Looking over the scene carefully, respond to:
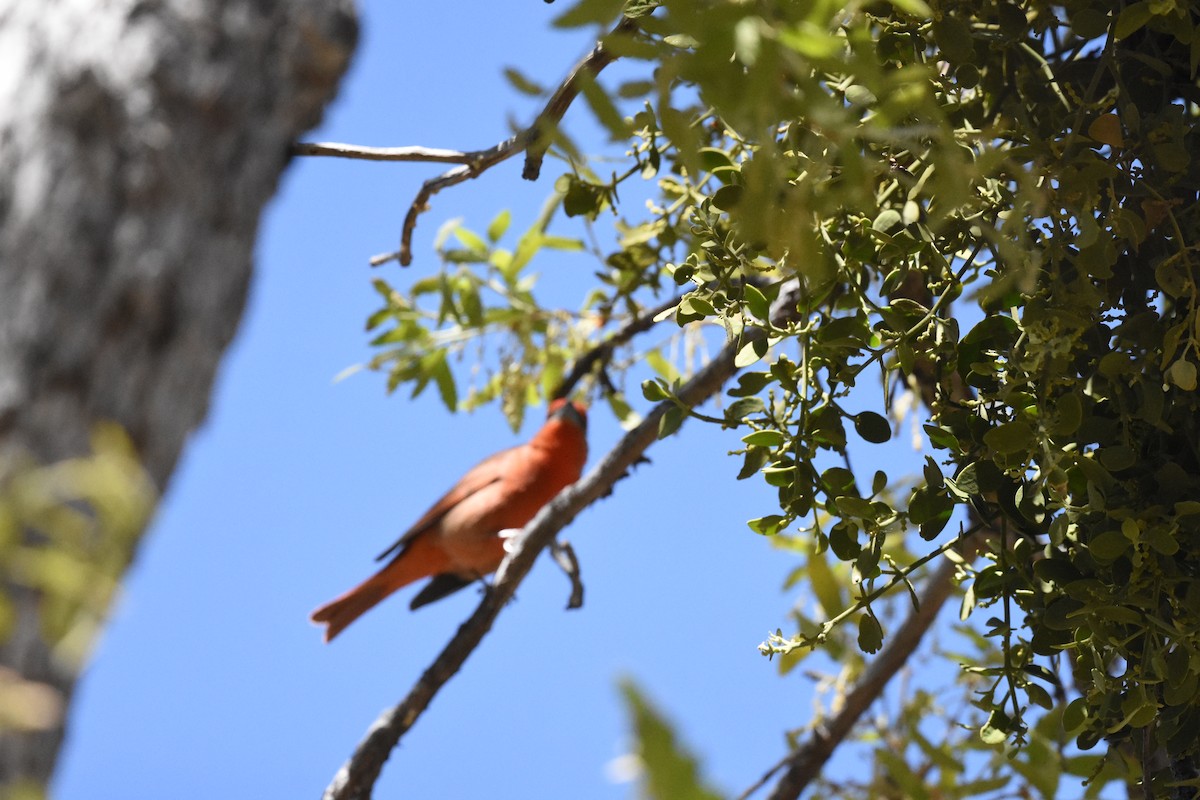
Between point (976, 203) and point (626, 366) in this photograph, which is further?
point (626, 366)

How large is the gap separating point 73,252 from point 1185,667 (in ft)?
2.31

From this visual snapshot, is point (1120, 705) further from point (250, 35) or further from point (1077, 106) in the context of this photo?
point (250, 35)

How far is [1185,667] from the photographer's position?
2.50ft

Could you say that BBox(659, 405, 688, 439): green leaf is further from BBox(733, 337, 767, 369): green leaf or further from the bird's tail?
the bird's tail

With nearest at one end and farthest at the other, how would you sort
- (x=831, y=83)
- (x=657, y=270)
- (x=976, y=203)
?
(x=976, y=203) → (x=831, y=83) → (x=657, y=270)

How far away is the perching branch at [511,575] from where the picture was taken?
4.56 feet

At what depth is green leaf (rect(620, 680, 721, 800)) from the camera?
29cm

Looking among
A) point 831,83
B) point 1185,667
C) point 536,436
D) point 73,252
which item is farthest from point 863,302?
point 536,436

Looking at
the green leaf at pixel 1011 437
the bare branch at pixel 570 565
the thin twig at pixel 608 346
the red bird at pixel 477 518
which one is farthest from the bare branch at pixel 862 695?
the red bird at pixel 477 518

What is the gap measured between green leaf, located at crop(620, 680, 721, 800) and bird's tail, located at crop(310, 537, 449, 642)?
8.19 ft

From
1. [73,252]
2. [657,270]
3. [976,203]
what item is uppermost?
[657,270]

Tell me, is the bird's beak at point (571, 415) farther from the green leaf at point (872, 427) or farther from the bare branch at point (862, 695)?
the green leaf at point (872, 427)

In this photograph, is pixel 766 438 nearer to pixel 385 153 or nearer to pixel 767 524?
pixel 767 524

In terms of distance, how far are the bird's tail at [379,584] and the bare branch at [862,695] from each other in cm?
129
